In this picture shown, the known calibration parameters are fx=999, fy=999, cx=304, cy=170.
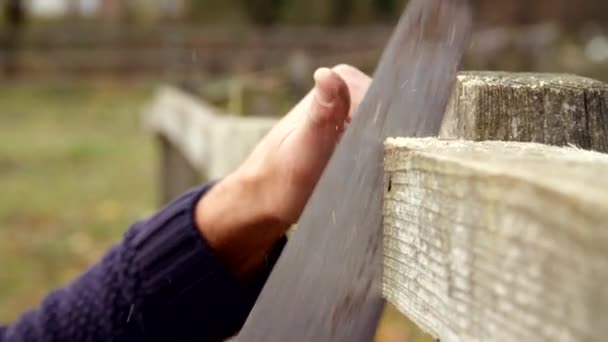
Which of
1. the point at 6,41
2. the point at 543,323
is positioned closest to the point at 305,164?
the point at 543,323

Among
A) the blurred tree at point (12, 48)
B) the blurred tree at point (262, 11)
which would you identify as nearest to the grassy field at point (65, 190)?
the blurred tree at point (12, 48)

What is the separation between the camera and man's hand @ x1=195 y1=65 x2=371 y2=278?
123 centimetres

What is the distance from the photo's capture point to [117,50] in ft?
60.7

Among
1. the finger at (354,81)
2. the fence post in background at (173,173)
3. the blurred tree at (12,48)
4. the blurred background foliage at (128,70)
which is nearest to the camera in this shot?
the finger at (354,81)

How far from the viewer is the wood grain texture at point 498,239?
57 centimetres

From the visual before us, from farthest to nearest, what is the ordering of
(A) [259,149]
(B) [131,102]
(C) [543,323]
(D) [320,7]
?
1. (D) [320,7]
2. (B) [131,102]
3. (A) [259,149]
4. (C) [543,323]

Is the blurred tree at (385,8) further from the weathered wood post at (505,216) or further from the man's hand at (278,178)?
the weathered wood post at (505,216)

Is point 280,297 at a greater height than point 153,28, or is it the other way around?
point 280,297

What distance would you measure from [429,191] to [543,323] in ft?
0.73

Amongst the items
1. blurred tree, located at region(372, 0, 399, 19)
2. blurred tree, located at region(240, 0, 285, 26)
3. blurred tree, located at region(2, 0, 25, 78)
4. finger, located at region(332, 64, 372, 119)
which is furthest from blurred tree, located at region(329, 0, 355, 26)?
finger, located at region(332, 64, 372, 119)

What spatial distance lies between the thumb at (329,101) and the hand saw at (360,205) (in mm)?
130

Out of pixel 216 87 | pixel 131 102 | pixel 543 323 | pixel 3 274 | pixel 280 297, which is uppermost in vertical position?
pixel 543 323

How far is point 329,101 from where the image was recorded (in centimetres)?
121

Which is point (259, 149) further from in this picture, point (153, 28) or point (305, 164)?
point (153, 28)
